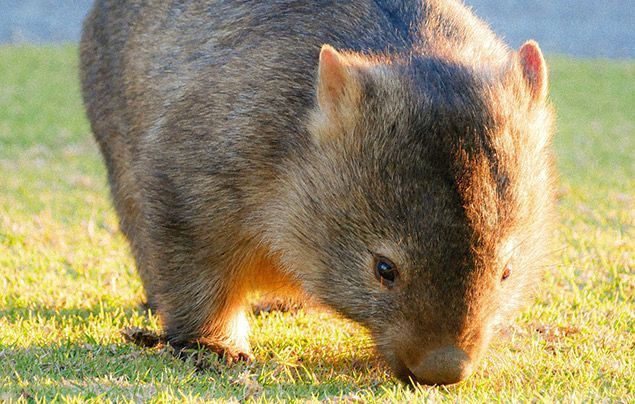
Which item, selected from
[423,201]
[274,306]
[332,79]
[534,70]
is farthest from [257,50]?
[274,306]

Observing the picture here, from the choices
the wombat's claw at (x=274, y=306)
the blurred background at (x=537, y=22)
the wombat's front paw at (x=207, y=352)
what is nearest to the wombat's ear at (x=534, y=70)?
the wombat's front paw at (x=207, y=352)

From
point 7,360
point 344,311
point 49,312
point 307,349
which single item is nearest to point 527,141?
point 344,311

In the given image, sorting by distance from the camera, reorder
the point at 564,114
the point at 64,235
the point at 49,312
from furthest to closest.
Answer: the point at 564,114 < the point at 64,235 < the point at 49,312

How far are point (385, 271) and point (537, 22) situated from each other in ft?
62.9

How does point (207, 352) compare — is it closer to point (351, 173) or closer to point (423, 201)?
point (351, 173)

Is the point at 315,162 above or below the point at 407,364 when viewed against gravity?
above

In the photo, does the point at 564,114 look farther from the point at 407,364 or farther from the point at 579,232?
the point at 407,364

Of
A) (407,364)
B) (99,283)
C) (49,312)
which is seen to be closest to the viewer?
(407,364)

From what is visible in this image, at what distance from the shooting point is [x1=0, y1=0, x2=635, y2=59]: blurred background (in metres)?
18.7

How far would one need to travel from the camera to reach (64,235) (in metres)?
6.17

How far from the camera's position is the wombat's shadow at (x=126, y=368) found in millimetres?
3301

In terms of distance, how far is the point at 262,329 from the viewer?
448cm

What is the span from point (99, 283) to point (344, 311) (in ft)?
6.92

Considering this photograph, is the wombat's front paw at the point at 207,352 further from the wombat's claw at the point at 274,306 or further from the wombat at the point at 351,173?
the wombat's claw at the point at 274,306
